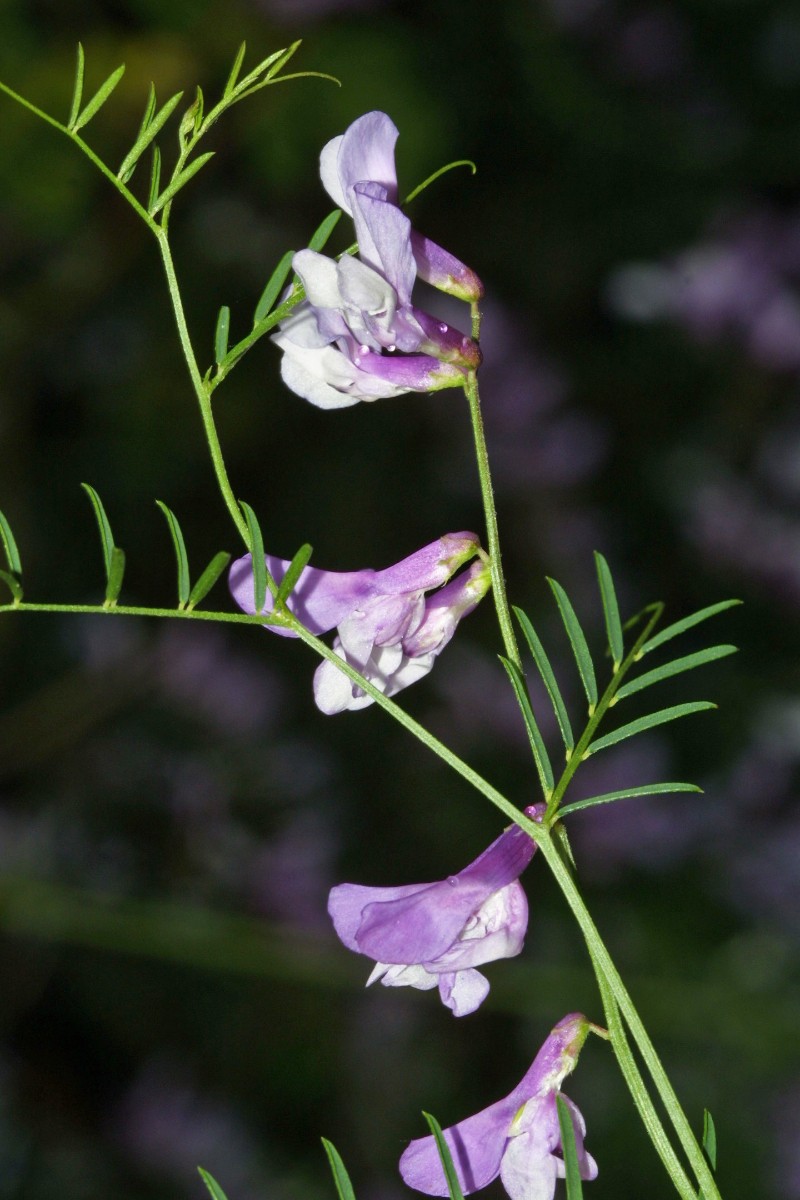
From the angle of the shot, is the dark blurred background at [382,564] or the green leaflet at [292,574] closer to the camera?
the green leaflet at [292,574]

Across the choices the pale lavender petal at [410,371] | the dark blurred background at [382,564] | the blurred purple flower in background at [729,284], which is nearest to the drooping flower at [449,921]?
the pale lavender petal at [410,371]

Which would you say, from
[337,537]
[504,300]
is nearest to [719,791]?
[337,537]

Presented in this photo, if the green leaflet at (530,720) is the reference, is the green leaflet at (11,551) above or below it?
below

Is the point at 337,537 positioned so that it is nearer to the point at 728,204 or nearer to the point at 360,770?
the point at 360,770

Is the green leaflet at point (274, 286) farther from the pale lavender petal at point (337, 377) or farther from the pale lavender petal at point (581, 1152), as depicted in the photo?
the pale lavender petal at point (581, 1152)

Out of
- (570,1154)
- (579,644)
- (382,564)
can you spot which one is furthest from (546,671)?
(382,564)

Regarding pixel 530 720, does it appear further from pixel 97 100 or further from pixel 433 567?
pixel 97 100

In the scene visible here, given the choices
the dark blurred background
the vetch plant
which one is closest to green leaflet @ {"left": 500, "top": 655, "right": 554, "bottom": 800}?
the vetch plant
